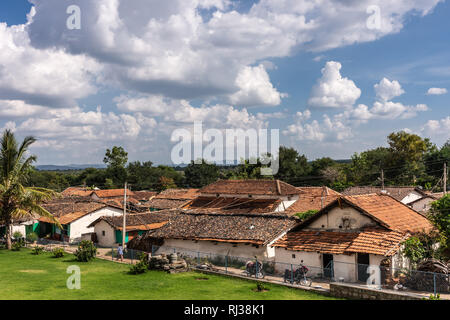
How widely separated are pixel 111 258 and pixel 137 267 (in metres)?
7.76

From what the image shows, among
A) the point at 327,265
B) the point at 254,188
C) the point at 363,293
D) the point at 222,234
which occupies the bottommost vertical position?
the point at 363,293

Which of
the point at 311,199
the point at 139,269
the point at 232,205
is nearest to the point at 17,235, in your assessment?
the point at 232,205

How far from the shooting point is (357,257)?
68.0 feet

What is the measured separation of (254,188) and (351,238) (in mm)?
23881

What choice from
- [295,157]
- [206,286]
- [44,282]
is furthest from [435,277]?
[295,157]

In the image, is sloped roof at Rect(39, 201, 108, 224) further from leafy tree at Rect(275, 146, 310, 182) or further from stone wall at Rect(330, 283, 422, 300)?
leafy tree at Rect(275, 146, 310, 182)

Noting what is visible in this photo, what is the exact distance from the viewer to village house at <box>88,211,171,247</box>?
1439 inches

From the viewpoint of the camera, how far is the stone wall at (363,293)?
15566mm

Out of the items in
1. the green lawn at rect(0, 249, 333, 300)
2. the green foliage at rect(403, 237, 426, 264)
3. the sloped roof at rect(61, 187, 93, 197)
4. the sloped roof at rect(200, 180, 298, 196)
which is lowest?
the green lawn at rect(0, 249, 333, 300)

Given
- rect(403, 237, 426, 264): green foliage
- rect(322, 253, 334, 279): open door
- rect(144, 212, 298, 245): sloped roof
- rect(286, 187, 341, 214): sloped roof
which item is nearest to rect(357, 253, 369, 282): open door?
rect(322, 253, 334, 279): open door

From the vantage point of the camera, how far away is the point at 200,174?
99.1 m

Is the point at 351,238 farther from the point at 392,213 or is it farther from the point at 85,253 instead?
the point at 85,253

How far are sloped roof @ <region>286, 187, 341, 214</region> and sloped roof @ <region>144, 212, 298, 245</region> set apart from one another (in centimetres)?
1294
